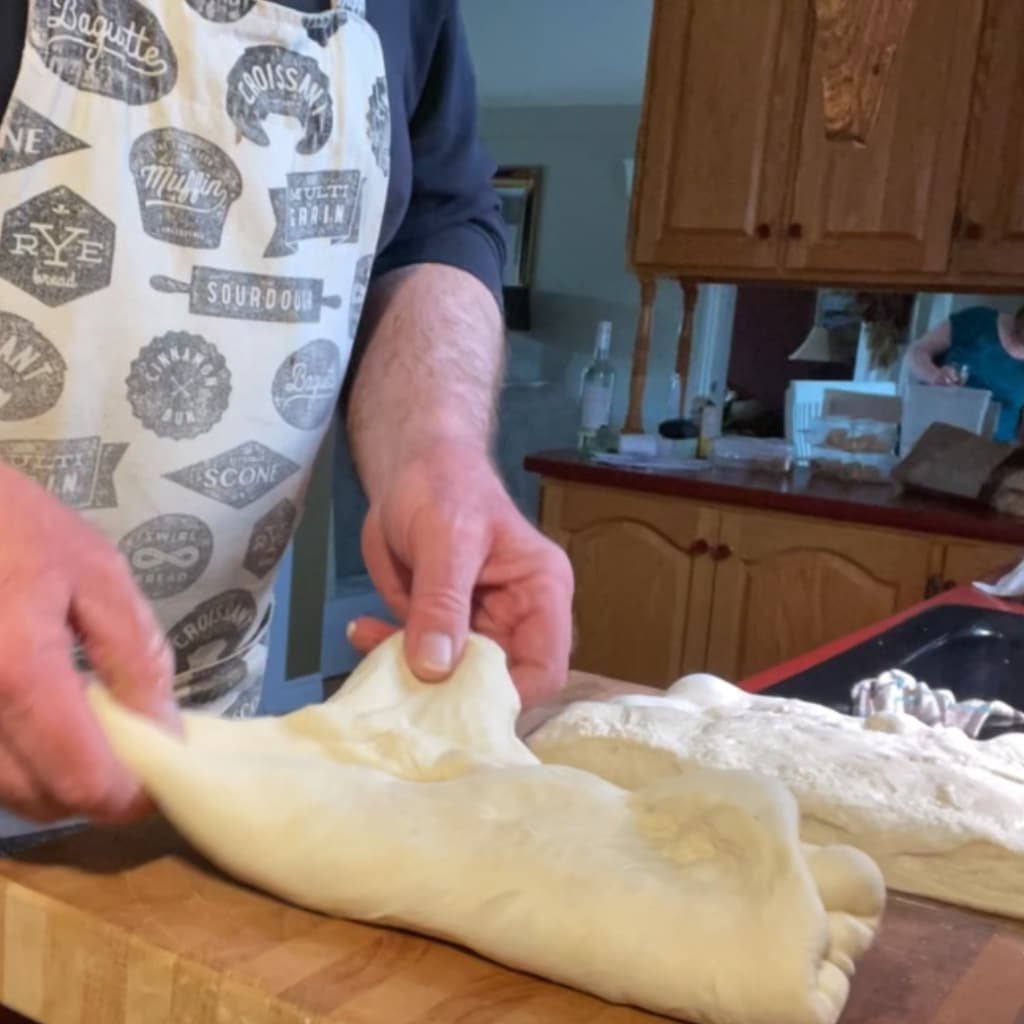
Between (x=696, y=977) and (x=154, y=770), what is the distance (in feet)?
0.85

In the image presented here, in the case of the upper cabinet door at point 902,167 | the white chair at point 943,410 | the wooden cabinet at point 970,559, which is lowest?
the wooden cabinet at point 970,559

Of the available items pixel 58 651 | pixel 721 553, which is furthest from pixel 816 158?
pixel 58 651

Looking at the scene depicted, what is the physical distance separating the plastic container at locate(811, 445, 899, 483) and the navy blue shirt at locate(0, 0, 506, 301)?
1.68 m

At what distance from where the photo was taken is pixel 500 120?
4.65 metres

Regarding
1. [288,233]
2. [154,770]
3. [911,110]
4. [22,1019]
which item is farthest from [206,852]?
[911,110]

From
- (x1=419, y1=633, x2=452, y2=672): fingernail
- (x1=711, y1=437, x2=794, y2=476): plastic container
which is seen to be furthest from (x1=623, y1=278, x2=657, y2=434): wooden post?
(x1=419, y1=633, x2=452, y2=672): fingernail

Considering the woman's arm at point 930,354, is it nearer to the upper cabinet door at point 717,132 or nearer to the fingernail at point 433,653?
the upper cabinet door at point 717,132

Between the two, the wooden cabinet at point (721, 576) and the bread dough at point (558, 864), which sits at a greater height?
the bread dough at point (558, 864)

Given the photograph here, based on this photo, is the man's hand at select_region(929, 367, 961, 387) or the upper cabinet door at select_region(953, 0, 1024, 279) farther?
the man's hand at select_region(929, 367, 961, 387)

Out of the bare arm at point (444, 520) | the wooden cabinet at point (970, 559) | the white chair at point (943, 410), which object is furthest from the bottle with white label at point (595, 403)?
the bare arm at point (444, 520)

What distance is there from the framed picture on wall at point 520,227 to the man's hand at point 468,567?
381 centimetres

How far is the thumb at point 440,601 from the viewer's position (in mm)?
720

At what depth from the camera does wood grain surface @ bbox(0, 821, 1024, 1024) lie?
1.74ft

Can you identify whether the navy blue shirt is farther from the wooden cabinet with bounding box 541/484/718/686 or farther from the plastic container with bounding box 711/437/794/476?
the plastic container with bounding box 711/437/794/476
